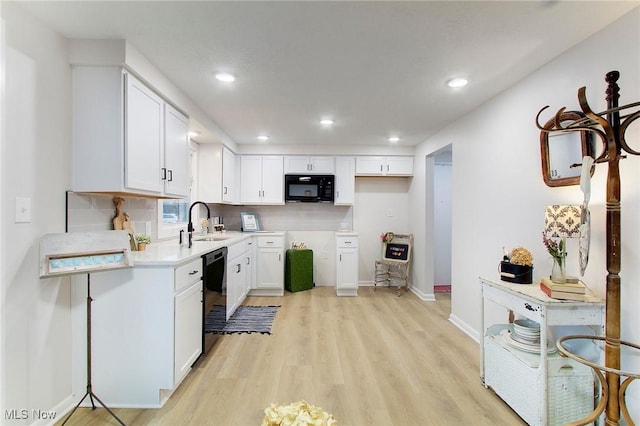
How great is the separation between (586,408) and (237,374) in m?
2.21

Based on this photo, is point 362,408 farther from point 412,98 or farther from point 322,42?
point 412,98

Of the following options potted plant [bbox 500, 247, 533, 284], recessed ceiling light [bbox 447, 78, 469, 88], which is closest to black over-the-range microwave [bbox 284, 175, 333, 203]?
recessed ceiling light [bbox 447, 78, 469, 88]

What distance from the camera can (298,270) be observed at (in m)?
4.50

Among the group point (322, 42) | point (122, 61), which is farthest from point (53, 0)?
point (322, 42)

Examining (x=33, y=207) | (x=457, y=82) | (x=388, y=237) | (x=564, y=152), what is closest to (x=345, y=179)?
(x=388, y=237)

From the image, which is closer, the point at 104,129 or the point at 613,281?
the point at 613,281

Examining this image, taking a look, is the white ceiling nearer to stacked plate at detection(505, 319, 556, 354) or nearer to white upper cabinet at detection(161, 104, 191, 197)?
white upper cabinet at detection(161, 104, 191, 197)

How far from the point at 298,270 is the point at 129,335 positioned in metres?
2.79

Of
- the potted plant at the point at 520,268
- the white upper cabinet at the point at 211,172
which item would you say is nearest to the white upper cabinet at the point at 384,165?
the white upper cabinet at the point at 211,172

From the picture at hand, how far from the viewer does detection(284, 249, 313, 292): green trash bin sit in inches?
177

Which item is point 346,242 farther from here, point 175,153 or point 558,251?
point 558,251

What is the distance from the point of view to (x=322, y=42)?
1.80m

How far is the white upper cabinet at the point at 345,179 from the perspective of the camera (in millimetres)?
4672

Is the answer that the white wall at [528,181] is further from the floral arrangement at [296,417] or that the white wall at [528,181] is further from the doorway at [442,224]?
the floral arrangement at [296,417]
